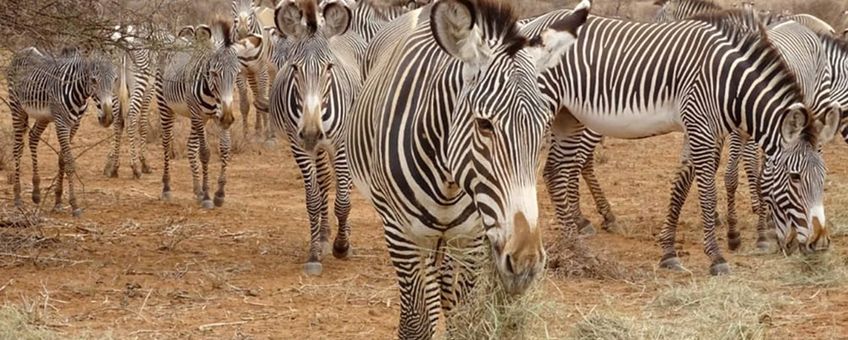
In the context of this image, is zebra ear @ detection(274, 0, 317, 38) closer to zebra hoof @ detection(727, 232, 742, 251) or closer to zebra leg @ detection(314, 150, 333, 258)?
zebra leg @ detection(314, 150, 333, 258)

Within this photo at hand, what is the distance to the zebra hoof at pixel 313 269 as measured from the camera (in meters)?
8.63

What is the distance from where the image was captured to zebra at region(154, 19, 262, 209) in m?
11.0

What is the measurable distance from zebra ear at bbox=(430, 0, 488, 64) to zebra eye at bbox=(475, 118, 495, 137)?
27cm

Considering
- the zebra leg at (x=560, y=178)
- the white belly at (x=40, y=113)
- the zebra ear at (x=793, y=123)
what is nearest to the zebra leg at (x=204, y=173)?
the white belly at (x=40, y=113)

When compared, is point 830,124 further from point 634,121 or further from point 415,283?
point 415,283

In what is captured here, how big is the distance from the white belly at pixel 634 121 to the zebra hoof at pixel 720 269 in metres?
1.14

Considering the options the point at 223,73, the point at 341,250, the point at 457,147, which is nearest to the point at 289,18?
the point at 341,250

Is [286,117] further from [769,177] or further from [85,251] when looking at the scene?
[769,177]

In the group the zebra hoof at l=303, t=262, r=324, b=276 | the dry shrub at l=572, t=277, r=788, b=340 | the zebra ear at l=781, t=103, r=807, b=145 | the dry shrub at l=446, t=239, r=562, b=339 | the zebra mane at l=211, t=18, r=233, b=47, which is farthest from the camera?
the zebra mane at l=211, t=18, r=233, b=47

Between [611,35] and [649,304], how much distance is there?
3.00 metres

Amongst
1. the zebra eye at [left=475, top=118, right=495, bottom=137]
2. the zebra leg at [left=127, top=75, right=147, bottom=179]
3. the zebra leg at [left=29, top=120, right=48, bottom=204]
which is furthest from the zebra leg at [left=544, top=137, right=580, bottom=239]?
the zebra leg at [left=127, top=75, right=147, bottom=179]

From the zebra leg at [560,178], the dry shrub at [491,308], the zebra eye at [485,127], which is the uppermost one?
the zebra eye at [485,127]

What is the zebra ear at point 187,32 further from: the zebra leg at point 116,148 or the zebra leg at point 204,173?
the zebra leg at point 116,148

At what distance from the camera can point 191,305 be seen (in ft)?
24.5
